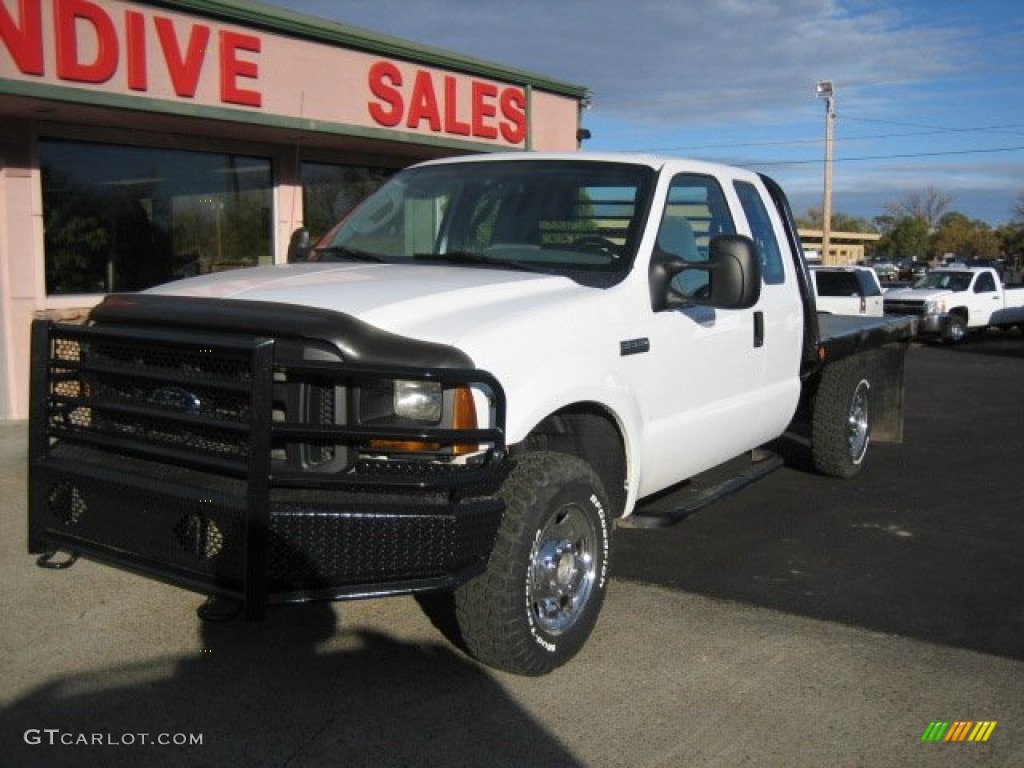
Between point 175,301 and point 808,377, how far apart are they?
4.67 meters

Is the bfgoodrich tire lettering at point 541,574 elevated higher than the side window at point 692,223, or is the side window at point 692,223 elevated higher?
the side window at point 692,223

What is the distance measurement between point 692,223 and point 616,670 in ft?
Result: 7.81

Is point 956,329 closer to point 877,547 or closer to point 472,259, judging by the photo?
point 877,547

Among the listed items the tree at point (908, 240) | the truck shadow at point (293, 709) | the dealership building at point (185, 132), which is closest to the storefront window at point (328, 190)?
the dealership building at point (185, 132)

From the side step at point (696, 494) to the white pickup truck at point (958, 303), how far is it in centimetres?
1487

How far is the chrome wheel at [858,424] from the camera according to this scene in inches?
303

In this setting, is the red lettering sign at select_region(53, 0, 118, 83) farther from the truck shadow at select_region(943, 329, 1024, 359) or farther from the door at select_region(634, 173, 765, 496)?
the truck shadow at select_region(943, 329, 1024, 359)

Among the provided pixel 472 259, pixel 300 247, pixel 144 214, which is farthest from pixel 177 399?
pixel 144 214

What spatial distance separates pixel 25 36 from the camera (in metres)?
8.91

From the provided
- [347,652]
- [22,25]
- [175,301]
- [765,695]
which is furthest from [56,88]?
[765,695]

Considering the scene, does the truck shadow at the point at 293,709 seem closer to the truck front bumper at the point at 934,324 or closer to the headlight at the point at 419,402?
the headlight at the point at 419,402

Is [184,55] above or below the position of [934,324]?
above

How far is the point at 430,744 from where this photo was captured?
12.0 feet

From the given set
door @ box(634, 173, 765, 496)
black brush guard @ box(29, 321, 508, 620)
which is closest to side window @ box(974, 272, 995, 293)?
door @ box(634, 173, 765, 496)
